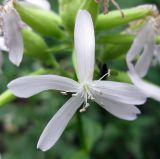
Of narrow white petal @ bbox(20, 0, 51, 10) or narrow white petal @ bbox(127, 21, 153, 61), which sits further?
narrow white petal @ bbox(20, 0, 51, 10)

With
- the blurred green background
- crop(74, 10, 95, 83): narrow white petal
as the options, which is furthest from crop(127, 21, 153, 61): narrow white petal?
the blurred green background

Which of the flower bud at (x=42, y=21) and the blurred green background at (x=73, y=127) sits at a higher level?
the flower bud at (x=42, y=21)

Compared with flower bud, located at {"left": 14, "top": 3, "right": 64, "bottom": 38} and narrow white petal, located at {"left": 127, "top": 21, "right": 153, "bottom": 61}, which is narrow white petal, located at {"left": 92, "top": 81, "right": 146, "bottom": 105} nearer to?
narrow white petal, located at {"left": 127, "top": 21, "right": 153, "bottom": 61}

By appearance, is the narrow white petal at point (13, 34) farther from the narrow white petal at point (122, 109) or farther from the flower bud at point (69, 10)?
the narrow white petal at point (122, 109)

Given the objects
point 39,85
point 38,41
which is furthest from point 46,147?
point 38,41

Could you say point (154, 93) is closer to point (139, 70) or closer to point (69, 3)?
point (139, 70)

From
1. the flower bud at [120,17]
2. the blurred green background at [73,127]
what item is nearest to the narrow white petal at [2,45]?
the flower bud at [120,17]
